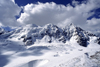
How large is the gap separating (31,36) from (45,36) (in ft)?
82.9

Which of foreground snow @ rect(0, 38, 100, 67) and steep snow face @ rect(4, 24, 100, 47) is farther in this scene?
steep snow face @ rect(4, 24, 100, 47)

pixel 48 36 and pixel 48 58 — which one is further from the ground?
pixel 48 36

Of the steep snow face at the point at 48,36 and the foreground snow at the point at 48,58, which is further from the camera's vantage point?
the steep snow face at the point at 48,36

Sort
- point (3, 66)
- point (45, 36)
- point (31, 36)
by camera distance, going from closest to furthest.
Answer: point (3, 66)
point (31, 36)
point (45, 36)

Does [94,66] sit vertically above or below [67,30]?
below

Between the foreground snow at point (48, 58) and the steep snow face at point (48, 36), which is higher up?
the steep snow face at point (48, 36)

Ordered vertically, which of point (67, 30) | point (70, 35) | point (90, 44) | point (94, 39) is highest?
point (67, 30)

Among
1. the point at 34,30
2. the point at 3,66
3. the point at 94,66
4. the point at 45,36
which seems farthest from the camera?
the point at 34,30

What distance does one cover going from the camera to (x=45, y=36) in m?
117

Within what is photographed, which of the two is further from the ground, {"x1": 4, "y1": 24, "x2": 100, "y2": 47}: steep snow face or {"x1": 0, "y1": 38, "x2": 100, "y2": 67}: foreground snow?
{"x1": 4, "y1": 24, "x2": 100, "y2": 47}: steep snow face

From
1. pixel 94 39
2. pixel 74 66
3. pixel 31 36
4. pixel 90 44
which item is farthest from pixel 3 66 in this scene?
pixel 94 39

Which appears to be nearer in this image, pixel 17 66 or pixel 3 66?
pixel 17 66

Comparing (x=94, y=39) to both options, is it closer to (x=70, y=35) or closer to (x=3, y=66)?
(x=70, y=35)

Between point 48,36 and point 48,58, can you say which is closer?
point 48,58
